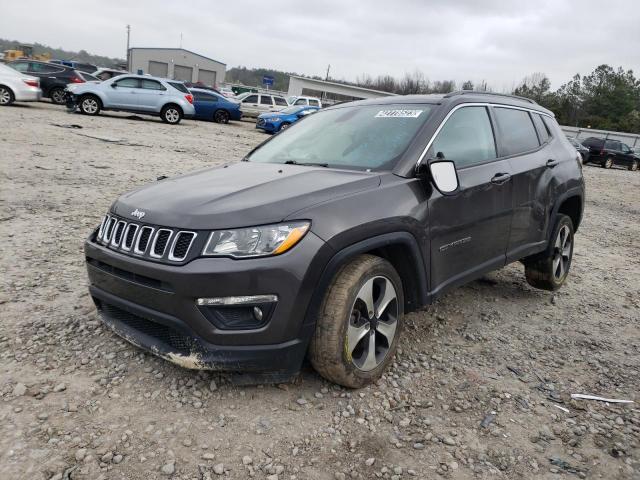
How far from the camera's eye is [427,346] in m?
3.44

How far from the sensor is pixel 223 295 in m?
2.29

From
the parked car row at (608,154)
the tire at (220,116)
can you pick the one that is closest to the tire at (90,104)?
the tire at (220,116)

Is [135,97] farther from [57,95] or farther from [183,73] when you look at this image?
[183,73]

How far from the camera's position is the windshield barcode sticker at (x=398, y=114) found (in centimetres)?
337

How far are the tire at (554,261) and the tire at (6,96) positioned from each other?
1715 centimetres

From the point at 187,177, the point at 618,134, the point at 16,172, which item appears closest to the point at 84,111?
the point at 16,172

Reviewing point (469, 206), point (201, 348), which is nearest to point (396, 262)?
point (469, 206)

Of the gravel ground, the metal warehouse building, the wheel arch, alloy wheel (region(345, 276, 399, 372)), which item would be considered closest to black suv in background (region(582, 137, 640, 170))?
the gravel ground

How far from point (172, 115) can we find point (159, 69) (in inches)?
2075

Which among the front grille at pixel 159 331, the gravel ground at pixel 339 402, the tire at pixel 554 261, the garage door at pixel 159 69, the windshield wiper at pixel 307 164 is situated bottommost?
the gravel ground at pixel 339 402

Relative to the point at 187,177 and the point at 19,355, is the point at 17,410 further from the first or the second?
the point at 187,177

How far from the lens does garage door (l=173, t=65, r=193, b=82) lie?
65125 mm

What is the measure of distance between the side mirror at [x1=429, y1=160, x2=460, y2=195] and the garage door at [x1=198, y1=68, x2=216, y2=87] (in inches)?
2678

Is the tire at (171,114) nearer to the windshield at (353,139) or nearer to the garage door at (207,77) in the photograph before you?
the windshield at (353,139)
